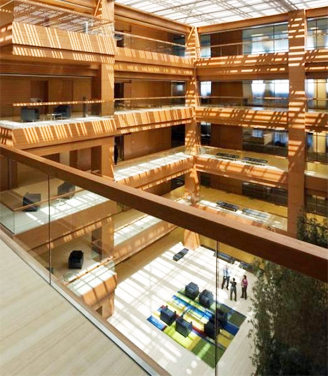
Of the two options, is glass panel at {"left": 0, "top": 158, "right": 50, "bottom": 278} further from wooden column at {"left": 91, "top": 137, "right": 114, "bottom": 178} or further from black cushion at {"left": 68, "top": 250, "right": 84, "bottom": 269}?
wooden column at {"left": 91, "top": 137, "right": 114, "bottom": 178}

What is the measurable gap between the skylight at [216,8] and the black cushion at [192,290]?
13258 mm

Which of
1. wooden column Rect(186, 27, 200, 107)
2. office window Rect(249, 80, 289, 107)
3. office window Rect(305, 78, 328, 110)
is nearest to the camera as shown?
office window Rect(305, 78, 328, 110)

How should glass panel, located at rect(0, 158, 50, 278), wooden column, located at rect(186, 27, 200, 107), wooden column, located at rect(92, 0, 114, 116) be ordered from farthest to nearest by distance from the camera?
wooden column, located at rect(186, 27, 200, 107)
wooden column, located at rect(92, 0, 114, 116)
glass panel, located at rect(0, 158, 50, 278)

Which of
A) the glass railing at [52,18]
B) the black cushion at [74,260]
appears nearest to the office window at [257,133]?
the glass railing at [52,18]

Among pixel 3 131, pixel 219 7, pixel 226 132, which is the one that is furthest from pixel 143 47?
pixel 3 131

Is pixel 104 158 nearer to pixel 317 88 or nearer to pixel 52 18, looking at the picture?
pixel 52 18

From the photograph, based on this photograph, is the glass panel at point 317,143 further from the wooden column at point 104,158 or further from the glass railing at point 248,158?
the wooden column at point 104,158

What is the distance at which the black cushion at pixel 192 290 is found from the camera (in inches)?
75.9

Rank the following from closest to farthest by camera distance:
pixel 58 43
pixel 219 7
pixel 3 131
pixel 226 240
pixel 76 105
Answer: pixel 226 240
pixel 3 131
pixel 58 43
pixel 76 105
pixel 219 7

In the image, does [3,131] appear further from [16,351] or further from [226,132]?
[226,132]

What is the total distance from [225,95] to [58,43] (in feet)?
33.4

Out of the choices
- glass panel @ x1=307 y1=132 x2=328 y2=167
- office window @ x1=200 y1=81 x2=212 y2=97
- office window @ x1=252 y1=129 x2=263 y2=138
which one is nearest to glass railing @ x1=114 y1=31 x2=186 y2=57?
office window @ x1=200 y1=81 x2=212 y2=97

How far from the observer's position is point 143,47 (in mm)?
14531

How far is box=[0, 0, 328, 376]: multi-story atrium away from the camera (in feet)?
5.61
